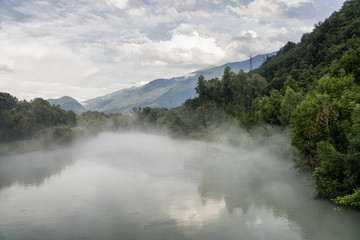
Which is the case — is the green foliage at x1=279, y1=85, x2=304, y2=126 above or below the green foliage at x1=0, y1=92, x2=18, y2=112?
below

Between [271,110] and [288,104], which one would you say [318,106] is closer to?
[288,104]

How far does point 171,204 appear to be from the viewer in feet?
112

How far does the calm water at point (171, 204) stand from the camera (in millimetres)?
25969

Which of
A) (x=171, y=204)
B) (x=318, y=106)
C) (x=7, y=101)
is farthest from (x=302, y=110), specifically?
(x=7, y=101)

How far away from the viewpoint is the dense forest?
1087 inches

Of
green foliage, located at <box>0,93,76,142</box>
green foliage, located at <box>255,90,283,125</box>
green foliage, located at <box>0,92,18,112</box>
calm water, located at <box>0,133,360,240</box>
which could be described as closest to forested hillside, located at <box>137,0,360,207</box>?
green foliage, located at <box>255,90,283,125</box>

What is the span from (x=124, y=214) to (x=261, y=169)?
1130 inches

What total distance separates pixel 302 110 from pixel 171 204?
1949cm

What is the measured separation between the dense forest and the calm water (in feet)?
11.3

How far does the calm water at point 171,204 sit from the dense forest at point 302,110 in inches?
136

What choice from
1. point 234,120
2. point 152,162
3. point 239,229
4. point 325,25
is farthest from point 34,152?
point 325,25

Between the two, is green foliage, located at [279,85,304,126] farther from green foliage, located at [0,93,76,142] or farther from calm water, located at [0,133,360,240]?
green foliage, located at [0,93,76,142]

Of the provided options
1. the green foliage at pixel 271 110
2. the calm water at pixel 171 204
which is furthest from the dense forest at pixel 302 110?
the calm water at pixel 171 204

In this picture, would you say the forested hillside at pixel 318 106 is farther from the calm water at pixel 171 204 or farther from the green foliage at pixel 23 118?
the green foliage at pixel 23 118
